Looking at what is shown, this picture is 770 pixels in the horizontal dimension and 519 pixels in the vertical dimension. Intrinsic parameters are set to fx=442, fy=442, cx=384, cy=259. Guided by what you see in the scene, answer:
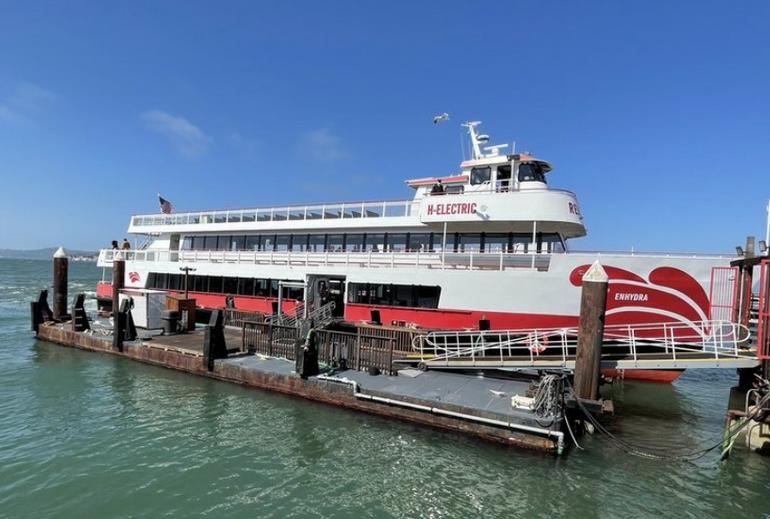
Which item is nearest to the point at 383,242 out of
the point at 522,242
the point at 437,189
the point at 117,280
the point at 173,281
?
the point at 437,189

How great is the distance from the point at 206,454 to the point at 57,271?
18.0 metres

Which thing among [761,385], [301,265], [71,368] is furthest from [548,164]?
[71,368]

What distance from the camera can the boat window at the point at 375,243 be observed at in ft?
68.8

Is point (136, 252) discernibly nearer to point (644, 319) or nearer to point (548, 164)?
point (548, 164)

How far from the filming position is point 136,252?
95.3ft

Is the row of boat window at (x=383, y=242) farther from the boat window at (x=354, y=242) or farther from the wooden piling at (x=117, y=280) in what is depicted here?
the wooden piling at (x=117, y=280)

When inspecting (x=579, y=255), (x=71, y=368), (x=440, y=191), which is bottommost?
(x=71, y=368)

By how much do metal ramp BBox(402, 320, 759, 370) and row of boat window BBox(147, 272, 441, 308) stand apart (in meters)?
2.52

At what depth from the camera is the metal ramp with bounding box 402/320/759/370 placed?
452 inches

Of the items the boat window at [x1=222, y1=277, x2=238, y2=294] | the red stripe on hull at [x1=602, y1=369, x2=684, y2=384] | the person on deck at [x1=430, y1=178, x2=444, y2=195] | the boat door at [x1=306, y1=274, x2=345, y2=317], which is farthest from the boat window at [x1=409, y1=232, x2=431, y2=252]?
the boat window at [x1=222, y1=277, x2=238, y2=294]

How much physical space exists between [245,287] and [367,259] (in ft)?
24.7

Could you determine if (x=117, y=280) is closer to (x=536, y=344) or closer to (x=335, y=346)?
(x=335, y=346)

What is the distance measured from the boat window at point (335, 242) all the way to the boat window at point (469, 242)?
622cm

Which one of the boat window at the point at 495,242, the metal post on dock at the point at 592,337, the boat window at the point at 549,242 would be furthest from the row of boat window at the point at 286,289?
the metal post on dock at the point at 592,337
